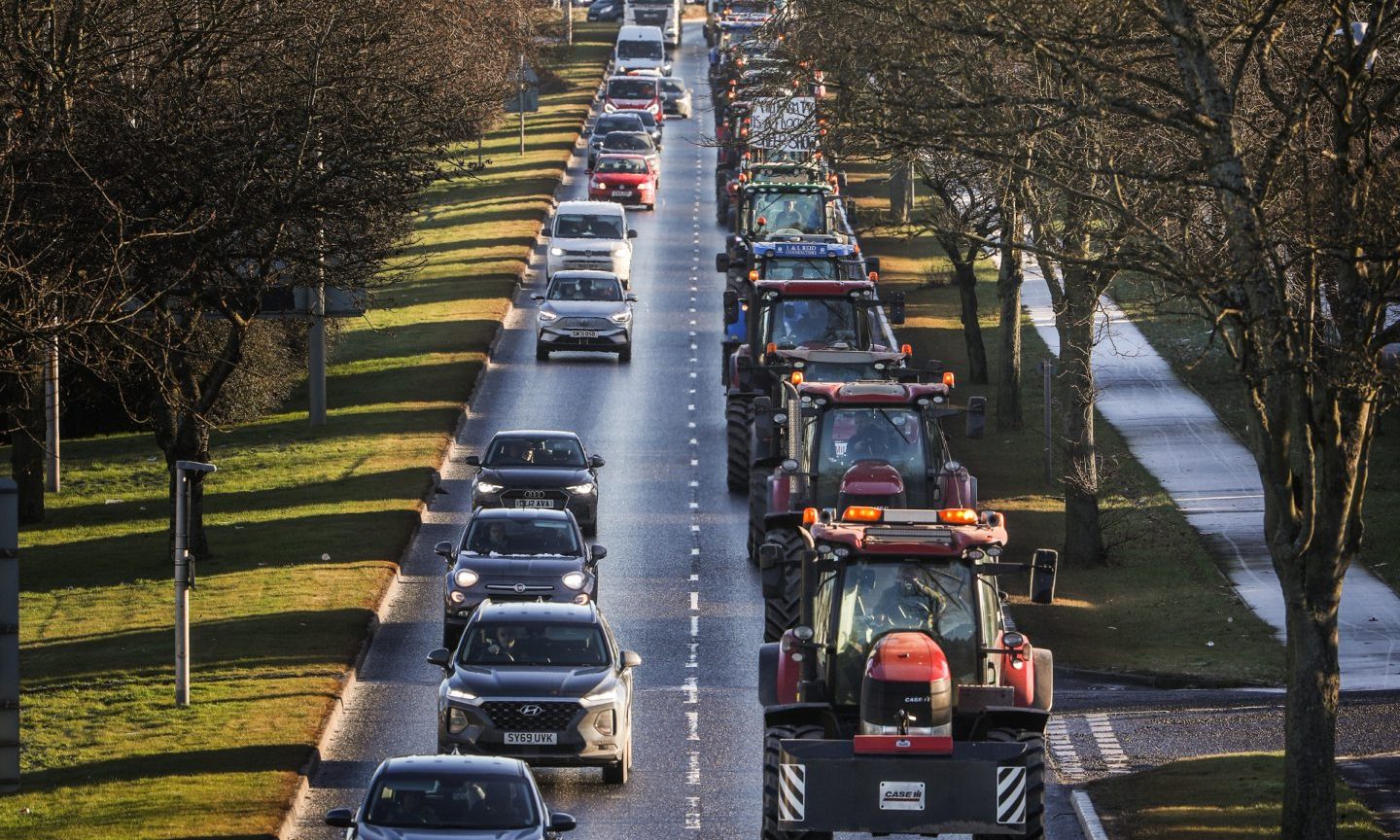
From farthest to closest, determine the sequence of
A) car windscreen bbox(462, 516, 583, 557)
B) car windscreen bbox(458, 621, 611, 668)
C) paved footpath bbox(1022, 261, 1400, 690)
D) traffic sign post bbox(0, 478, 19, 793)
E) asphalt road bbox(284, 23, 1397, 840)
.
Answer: paved footpath bbox(1022, 261, 1400, 690) < car windscreen bbox(462, 516, 583, 557) < car windscreen bbox(458, 621, 611, 668) < asphalt road bbox(284, 23, 1397, 840) < traffic sign post bbox(0, 478, 19, 793)

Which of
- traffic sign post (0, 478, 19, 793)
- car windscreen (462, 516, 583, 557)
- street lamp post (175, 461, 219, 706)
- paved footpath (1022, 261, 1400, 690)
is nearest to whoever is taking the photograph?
traffic sign post (0, 478, 19, 793)

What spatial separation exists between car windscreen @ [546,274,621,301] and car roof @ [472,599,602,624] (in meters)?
25.2

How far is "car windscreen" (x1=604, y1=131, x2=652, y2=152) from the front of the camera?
69.4m

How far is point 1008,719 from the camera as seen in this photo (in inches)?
671

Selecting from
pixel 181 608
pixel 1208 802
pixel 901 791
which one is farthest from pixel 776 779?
pixel 181 608

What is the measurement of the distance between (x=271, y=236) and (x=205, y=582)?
255 inches

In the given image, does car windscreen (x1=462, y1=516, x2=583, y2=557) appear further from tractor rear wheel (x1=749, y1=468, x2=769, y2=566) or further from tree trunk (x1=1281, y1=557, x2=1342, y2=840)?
tree trunk (x1=1281, y1=557, x2=1342, y2=840)

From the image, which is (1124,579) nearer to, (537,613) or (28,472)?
(537,613)

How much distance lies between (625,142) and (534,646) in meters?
48.8

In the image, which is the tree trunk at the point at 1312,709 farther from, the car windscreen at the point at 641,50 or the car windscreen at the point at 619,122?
the car windscreen at the point at 641,50

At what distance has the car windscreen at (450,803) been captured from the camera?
1652 centimetres

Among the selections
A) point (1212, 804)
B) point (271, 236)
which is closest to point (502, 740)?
point (1212, 804)

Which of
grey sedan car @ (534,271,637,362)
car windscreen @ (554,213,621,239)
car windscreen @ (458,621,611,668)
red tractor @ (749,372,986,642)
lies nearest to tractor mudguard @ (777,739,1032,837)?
car windscreen @ (458,621,611,668)

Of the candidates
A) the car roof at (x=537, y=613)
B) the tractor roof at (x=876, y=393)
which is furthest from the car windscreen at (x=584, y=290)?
the car roof at (x=537, y=613)
